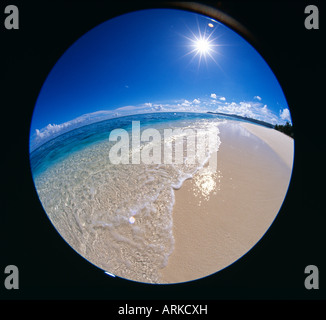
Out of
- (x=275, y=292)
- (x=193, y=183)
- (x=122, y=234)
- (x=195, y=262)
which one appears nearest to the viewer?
(x=275, y=292)

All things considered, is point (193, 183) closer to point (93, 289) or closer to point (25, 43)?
point (93, 289)

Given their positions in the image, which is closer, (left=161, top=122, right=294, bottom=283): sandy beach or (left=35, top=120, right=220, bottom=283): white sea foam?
(left=161, top=122, right=294, bottom=283): sandy beach

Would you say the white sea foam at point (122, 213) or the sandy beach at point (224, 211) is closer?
the sandy beach at point (224, 211)
